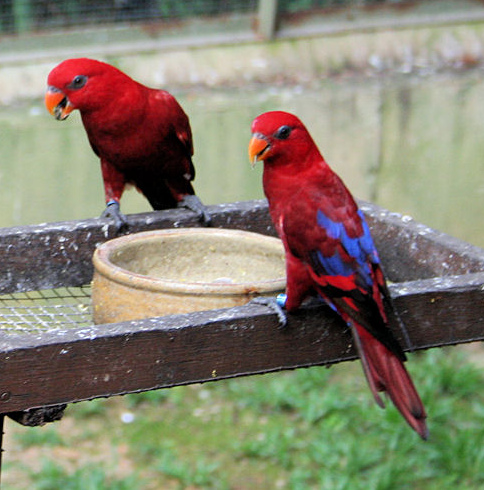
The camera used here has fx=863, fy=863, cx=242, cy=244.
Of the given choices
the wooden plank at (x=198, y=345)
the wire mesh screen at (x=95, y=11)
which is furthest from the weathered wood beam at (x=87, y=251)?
Result: the wire mesh screen at (x=95, y=11)

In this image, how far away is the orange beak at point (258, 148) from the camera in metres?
1.68

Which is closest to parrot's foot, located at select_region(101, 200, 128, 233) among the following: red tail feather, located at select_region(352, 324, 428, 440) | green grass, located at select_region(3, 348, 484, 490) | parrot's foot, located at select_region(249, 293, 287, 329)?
parrot's foot, located at select_region(249, 293, 287, 329)

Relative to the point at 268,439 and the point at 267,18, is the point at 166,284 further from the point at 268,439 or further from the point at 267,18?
the point at 267,18

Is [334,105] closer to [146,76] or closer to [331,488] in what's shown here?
[146,76]

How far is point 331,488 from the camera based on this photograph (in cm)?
275

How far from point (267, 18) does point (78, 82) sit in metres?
1.45

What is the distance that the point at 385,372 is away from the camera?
4.79 ft

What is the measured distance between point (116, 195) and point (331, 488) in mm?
1190

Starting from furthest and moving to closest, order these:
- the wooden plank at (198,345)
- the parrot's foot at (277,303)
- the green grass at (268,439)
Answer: the green grass at (268,439), the parrot's foot at (277,303), the wooden plank at (198,345)

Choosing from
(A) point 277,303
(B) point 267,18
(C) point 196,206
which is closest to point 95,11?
(B) point 267,18

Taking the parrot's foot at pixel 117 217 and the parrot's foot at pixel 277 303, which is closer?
the parrot's foot at pixel 277 303

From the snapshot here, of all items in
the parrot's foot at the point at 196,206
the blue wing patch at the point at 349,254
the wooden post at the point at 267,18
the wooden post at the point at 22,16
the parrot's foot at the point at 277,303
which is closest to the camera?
the parrot's foot at the point at 277,303

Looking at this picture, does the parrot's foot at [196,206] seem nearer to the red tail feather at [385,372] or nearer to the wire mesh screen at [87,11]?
the red tail feather at [385,372]

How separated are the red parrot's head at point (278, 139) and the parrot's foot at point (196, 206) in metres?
0.41
